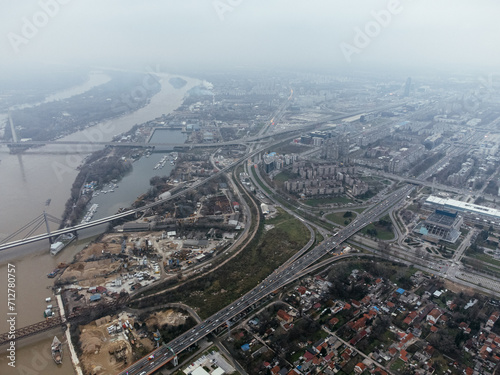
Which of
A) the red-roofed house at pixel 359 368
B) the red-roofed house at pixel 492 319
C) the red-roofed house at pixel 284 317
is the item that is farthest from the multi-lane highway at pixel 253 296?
the red-roofed house at pixel 492 319

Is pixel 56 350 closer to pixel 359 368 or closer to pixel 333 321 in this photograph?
pixel 333 321

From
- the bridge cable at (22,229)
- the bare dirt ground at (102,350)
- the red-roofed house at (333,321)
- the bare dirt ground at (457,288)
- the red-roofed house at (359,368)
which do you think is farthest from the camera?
the bridge cable at (22,229)

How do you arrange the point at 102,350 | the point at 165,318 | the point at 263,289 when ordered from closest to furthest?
the point at 102,350 < the point at 165,318 < the point at 263,289

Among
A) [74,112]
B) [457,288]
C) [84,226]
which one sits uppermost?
[74,112]

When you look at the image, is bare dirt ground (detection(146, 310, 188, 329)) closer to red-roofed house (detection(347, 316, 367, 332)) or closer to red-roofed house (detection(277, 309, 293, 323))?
red-roofed house (detection(277, 309, 293, 323))

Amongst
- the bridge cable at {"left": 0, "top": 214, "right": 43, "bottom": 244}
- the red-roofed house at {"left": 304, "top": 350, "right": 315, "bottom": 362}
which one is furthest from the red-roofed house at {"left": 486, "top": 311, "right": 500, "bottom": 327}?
the bridge cable at {"left": 0, "top": 214, "right": 43, "bottom": 244}

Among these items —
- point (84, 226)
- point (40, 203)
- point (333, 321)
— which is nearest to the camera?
point (333, 321)

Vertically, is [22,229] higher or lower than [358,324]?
higher

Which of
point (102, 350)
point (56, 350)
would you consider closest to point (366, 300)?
point (102, 350)

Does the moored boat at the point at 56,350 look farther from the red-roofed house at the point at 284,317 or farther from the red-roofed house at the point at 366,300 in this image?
the red-roofed house at the point at 366,300
